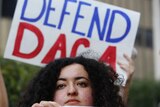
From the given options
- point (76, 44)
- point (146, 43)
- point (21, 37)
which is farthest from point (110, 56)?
point (146, 43)

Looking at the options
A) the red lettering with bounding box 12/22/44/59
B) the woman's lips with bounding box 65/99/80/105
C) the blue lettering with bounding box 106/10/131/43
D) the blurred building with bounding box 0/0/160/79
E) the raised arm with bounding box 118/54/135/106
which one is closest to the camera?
the woman's lips with bounding box 65/99/80/105

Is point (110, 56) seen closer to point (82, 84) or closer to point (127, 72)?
point (127, 72)

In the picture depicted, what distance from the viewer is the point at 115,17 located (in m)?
4.42

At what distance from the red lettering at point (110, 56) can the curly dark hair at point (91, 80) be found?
524 millimetres

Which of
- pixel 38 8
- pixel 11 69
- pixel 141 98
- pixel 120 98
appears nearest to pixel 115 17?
pixel 38 8

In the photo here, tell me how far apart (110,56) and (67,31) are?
1.05 feet

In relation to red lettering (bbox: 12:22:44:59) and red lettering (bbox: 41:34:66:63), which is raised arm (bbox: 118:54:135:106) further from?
red lettering (bbox: 12:22:44:59)

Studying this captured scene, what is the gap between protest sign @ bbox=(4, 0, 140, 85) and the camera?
4234mm

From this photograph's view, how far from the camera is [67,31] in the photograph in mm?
4297

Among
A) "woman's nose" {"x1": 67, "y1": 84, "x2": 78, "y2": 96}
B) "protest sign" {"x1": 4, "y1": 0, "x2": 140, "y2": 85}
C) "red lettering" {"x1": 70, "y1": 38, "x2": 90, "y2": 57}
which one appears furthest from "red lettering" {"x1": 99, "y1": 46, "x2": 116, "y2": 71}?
"woman's nose" {"x1": 67, "y1": 84, "x2": 78, "y2": 96}

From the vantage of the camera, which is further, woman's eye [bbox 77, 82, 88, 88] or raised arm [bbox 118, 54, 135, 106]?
raised arm [bbox 118, 54, 135, 106]

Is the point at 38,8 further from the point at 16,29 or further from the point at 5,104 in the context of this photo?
the point at 5,104

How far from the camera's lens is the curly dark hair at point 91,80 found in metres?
3.51

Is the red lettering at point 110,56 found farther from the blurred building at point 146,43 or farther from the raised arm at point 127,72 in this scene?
the blurred building at point 146,43
